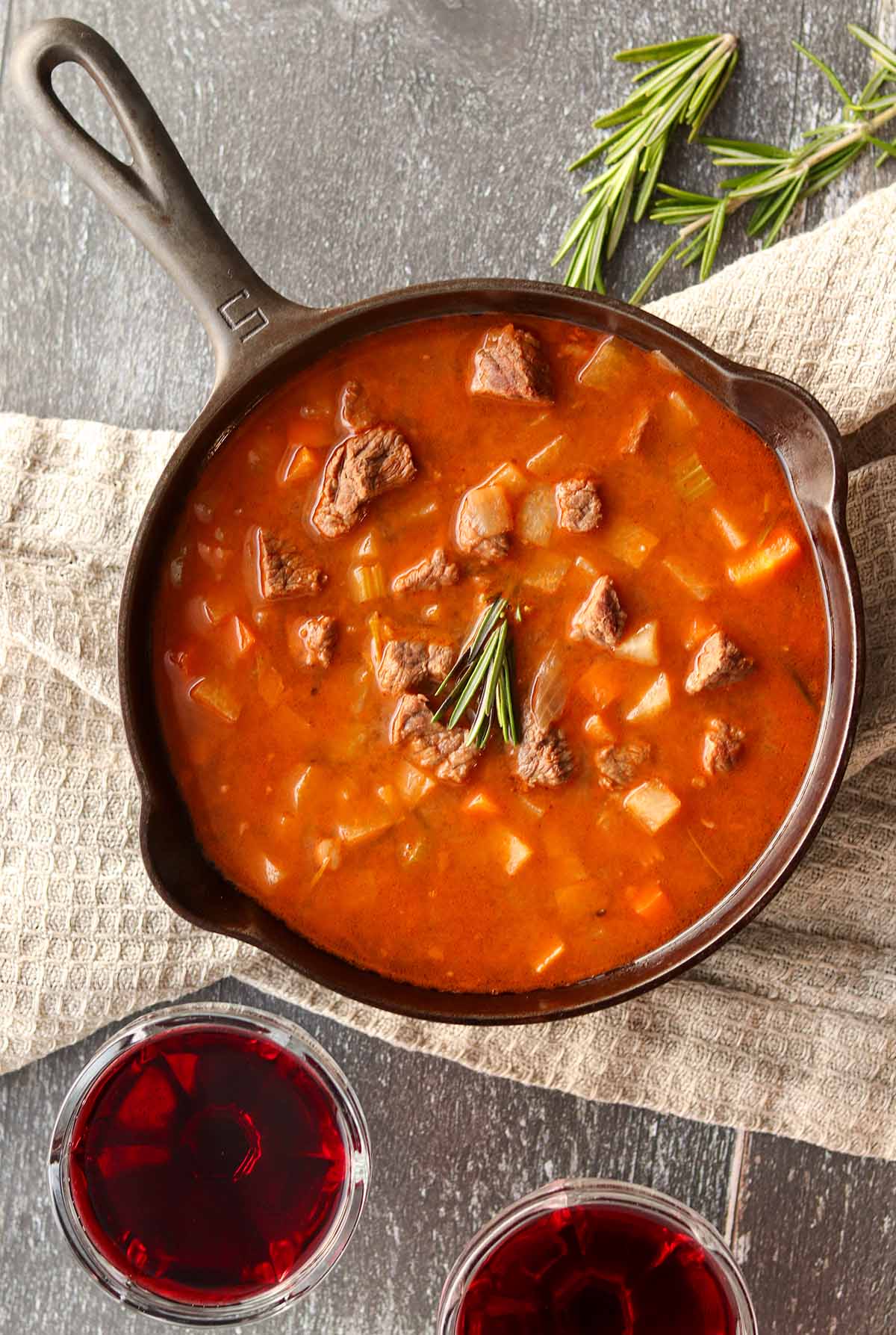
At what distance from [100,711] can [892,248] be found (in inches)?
76.9

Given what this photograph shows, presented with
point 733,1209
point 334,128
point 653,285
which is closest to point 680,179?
point 653,285

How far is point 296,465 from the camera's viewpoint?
2.58 meters

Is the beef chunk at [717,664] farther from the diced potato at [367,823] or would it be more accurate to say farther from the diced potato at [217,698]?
the diced potato at [217,698]

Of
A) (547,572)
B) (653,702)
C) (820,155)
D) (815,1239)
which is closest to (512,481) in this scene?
(547,572)

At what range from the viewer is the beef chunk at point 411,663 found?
2547 mm

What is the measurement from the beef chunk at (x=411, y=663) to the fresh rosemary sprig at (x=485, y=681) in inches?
0.9

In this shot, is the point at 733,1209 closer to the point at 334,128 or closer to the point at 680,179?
the point at 680,179

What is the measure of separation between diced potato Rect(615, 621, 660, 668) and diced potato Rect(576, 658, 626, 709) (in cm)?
3

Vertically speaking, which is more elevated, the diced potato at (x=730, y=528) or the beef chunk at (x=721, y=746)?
the diced potato at (x=730, y=528)

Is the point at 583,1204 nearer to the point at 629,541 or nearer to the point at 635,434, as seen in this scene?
the point at 629,541

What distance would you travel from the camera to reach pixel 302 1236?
2936 millimetres

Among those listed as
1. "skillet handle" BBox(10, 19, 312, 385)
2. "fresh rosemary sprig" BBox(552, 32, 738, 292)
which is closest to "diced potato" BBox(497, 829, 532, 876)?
"skillet handle" BBox(10, 19, 312, 385)

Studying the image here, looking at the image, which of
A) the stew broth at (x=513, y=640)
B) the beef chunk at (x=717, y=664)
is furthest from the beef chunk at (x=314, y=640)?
the beef chunk at (x=717, y=664)

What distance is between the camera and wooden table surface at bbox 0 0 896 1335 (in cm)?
306
